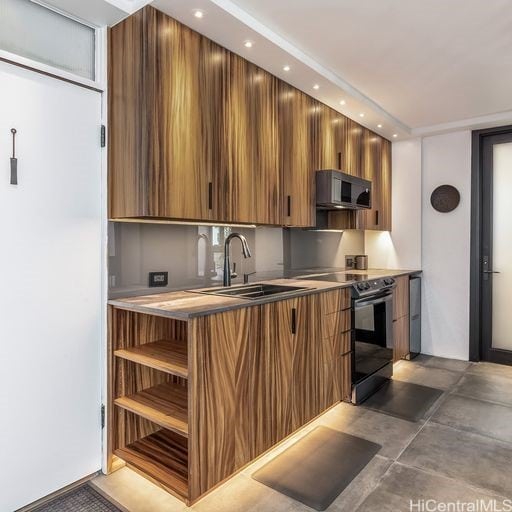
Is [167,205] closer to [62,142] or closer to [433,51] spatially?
[62,142]

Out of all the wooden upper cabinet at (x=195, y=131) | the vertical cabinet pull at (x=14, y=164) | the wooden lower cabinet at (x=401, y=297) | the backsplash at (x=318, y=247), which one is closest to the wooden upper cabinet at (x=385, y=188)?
the backsplash at (x=318, y=247)

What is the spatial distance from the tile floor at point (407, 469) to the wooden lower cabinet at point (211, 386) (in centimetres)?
11

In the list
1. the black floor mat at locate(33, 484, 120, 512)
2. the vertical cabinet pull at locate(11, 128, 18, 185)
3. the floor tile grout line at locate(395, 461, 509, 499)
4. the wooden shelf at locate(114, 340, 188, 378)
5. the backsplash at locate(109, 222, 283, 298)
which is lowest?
the black floor mat at locate(33, 484, 120, 512)

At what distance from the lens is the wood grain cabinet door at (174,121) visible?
1961 millimetres

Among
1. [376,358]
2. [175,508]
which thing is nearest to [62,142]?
[175,508]

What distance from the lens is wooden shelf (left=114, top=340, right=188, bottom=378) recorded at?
1835 mm

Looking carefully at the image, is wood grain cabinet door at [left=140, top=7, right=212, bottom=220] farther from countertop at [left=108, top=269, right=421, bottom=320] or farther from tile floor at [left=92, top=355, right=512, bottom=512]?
tile floor at [left=92, top=355, right=512, bottom=512]

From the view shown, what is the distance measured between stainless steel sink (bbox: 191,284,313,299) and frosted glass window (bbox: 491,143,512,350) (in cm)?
259

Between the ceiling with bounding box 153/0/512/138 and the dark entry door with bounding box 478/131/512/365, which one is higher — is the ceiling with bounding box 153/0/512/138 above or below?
above

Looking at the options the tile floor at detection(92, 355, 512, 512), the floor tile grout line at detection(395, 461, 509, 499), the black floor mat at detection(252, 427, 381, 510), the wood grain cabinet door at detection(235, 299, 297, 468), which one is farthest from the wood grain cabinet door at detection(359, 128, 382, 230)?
the floor tile grout line at detection(395, 461, 509, 499)

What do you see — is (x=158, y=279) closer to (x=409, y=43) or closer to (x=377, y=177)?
(x=409, y=43)

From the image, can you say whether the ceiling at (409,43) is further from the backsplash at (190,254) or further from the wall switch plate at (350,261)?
the wall switch plate at (350,261)

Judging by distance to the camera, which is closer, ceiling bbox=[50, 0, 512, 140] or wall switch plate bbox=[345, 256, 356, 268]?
ceiling bbox=[50, 0, 512, 140]

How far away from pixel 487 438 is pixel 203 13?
3.00m
